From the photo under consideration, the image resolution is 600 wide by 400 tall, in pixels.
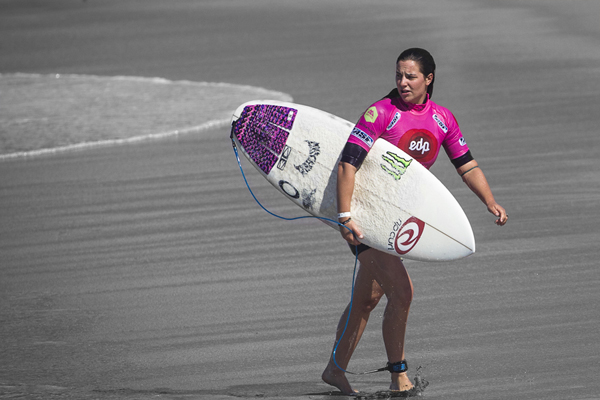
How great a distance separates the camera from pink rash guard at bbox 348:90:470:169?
14.6 ft

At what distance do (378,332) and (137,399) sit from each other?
4.88ft

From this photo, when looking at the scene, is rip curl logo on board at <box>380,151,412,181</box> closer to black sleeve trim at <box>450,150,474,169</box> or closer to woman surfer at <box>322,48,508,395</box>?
woman surfer at <box>322,48,508,395</box>

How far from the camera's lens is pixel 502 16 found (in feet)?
61.0

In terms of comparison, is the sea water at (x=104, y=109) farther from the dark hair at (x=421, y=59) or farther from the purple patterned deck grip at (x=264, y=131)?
the dark hair at (x=421, y=59)

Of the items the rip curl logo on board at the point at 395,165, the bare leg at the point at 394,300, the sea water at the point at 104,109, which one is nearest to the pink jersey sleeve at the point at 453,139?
the rip curl logo on board at the point at 395,165

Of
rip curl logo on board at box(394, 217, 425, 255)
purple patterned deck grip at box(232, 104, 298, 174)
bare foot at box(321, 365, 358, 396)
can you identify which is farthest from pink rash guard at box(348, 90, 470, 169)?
bare foot at box(321, 365, 358, 396)

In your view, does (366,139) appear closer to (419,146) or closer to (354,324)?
(419,146)

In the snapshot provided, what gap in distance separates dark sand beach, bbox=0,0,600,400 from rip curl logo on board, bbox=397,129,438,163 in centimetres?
112

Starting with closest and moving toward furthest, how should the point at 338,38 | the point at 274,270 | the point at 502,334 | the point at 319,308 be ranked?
the point at 502,334 < the point at 319,308 < the point at 274,270 < the point at 338,38

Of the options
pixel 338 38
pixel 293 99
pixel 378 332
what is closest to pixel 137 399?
pixel 378 332

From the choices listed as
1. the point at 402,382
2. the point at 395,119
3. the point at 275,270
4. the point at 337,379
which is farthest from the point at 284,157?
the point at 275,270

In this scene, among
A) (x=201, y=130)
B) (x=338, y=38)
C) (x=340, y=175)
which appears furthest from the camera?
(x=338, y=38)

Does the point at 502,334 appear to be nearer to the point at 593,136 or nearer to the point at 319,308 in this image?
the point at 319,308

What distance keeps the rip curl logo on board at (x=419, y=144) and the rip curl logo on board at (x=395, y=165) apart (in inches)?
2.0
